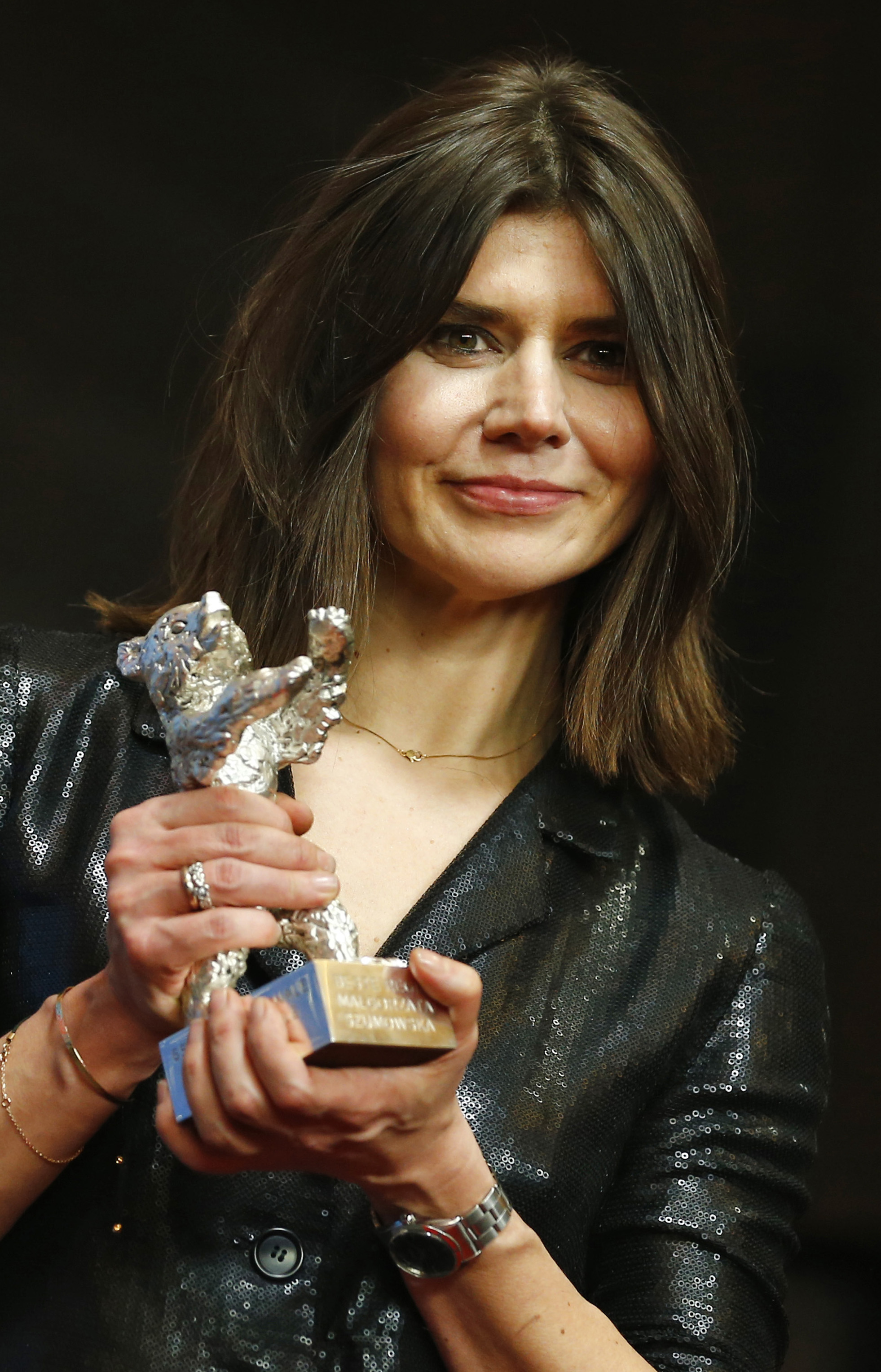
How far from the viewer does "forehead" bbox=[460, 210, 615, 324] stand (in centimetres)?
139

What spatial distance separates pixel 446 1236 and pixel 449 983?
0.27m

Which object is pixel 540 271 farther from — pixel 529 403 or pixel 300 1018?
pixel 300 1018

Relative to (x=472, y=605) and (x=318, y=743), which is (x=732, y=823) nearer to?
(x=472, y=605)

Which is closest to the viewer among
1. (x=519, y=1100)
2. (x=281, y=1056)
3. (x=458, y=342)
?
(x=281, y=1056)

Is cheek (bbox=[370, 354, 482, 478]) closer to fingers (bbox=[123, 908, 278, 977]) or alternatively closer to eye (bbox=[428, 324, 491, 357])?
eye (bbox=[428, 324, 491, 357])

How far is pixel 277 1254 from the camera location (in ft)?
4.03

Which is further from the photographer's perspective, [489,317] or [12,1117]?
[489,317]

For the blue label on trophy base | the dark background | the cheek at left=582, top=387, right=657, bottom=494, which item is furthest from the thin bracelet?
the dark background

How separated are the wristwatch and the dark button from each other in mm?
92

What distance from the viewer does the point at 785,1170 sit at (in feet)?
4.76

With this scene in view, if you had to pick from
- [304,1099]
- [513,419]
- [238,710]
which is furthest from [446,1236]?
[513,419]

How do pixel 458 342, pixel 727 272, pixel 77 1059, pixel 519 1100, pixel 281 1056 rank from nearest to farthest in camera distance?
1. pixel 281 1056
2. pixel 77 1059
3. pixel 519 1100
4. pixel 458 342
5. pixel 727 272

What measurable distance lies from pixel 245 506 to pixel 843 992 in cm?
97

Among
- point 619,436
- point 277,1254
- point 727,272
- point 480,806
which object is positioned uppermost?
point 727,272
